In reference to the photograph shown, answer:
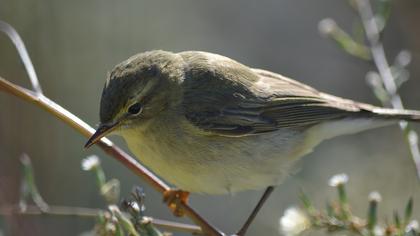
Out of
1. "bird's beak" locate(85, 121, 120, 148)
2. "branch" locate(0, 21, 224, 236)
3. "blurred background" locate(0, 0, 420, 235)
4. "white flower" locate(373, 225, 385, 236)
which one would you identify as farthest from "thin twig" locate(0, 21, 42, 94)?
"white flower" locate(373, 225, 385, 236)

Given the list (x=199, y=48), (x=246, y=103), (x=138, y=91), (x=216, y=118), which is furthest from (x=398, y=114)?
(x=199, y=48)

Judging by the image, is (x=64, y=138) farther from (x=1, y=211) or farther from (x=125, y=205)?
(x=125, y=205)

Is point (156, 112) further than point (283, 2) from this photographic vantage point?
No

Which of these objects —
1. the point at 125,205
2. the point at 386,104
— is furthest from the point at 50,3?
the point at 125,205

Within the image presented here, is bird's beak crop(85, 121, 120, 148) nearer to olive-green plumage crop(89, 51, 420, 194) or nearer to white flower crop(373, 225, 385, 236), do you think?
olive-green plumage crop(89, 51, 420, 194)

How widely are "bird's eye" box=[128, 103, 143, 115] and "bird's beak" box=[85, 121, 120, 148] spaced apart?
0.47 feet

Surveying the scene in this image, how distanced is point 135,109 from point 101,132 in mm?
420

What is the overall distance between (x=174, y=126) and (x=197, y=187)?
401 mm

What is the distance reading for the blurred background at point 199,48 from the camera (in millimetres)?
5664

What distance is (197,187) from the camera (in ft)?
13.4

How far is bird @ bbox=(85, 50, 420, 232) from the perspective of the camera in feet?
13.2

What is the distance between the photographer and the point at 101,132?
3.65 m

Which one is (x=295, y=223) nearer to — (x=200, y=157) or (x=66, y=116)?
(x=200, y=157)

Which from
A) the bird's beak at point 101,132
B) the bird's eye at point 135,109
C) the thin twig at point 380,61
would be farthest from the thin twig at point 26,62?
the thin twig at point 380,61
